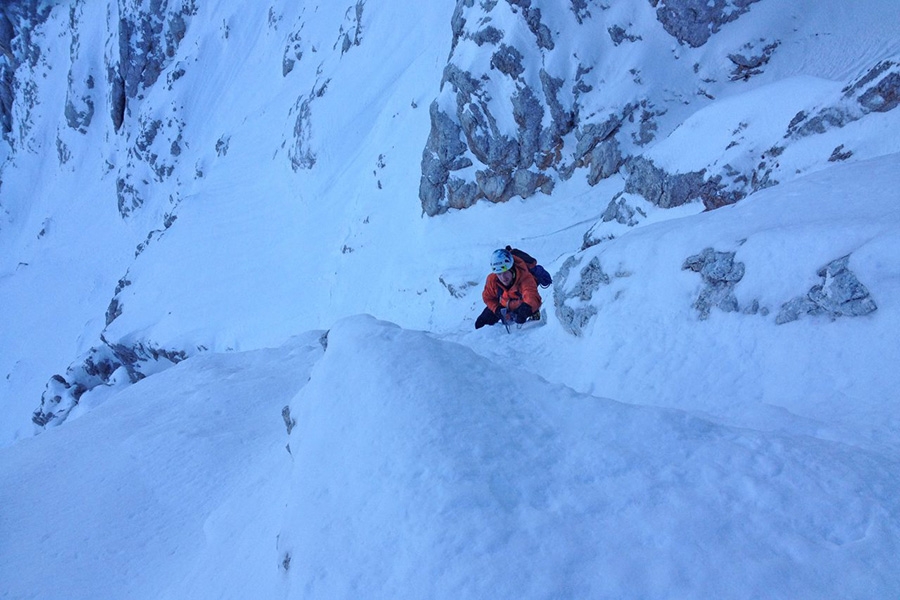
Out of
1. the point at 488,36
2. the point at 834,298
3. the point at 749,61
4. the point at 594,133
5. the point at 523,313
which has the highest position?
the point at 488,36

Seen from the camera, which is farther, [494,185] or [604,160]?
[494,185]

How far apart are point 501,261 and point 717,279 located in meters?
3.03

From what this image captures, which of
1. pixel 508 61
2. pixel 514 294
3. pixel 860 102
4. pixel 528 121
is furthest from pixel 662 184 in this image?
pixel 508 61

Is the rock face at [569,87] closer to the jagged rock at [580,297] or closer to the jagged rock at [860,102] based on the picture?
the jagged rock at [860,102]

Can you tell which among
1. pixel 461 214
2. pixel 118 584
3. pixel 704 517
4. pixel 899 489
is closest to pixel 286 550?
pixel 704 517

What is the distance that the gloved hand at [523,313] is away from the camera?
7.55 metres

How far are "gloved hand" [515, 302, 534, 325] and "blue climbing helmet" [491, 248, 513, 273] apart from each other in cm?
72

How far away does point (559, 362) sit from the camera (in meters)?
6.16

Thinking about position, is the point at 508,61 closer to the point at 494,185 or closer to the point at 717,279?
the point at 494,185

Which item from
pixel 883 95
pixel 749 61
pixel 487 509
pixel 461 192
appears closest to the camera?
pixel 487 509

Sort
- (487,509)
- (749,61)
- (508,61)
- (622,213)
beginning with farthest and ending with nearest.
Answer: (508,61), (749,61), (622,213), (487,509)

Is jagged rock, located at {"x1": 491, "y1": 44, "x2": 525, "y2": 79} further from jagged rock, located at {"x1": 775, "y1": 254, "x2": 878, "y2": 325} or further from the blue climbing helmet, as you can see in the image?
jagged rock, located at {"x1": 775, "y1": 254, "x2": 878, "y2": 325}

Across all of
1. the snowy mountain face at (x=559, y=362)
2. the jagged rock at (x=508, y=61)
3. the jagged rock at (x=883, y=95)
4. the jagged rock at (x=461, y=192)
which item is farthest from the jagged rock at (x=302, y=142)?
the jagged rock at (x=883, y=95)

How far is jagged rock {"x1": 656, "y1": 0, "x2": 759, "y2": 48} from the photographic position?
35.9ft
